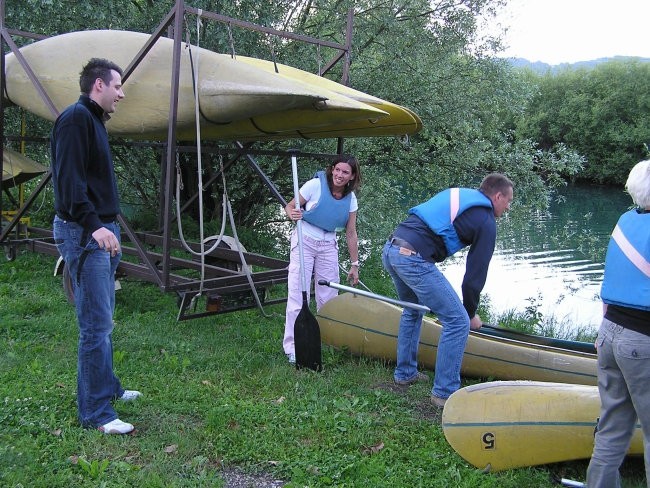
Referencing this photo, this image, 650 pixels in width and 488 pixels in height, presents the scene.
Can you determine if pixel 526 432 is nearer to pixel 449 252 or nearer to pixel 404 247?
pixel 449 252

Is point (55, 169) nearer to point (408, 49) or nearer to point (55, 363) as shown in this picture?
point (55, 363)

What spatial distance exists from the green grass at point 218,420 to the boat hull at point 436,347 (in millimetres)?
176

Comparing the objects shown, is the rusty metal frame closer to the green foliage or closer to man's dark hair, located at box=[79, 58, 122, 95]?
man's dark hair, located at box=[79, 58, 122, 95]

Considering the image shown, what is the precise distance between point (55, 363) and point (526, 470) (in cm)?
352

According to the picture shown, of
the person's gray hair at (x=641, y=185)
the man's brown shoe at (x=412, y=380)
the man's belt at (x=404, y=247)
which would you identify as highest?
the person's gray hair at (x=641, y=185)

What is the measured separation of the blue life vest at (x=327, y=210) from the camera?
5.57 meters

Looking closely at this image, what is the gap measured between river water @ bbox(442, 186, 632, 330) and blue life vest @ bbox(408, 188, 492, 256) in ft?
16.0

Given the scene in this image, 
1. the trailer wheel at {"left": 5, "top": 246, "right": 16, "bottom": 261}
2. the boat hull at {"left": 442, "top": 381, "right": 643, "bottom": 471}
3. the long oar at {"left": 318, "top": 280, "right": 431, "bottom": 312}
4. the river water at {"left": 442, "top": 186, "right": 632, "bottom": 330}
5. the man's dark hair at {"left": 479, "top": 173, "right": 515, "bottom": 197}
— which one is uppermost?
the man's dark hair at {"left": 479, "top": 173, "right": 515, "bottom": 197}

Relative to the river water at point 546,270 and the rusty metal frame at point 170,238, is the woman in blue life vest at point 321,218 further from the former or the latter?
the river water at point 546,270

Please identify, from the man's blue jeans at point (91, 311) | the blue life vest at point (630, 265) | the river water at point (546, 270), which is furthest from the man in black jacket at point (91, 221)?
the river water at point (546, 270)

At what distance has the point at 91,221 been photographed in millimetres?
3680

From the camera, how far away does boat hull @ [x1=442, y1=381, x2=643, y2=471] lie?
12.6 ft

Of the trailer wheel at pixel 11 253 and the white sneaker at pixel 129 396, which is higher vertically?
the white sneaker at pixel 129 396

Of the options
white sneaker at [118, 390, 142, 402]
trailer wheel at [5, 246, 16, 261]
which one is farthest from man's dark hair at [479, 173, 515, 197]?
trailer wheel at [5, 246, 16, 261]
